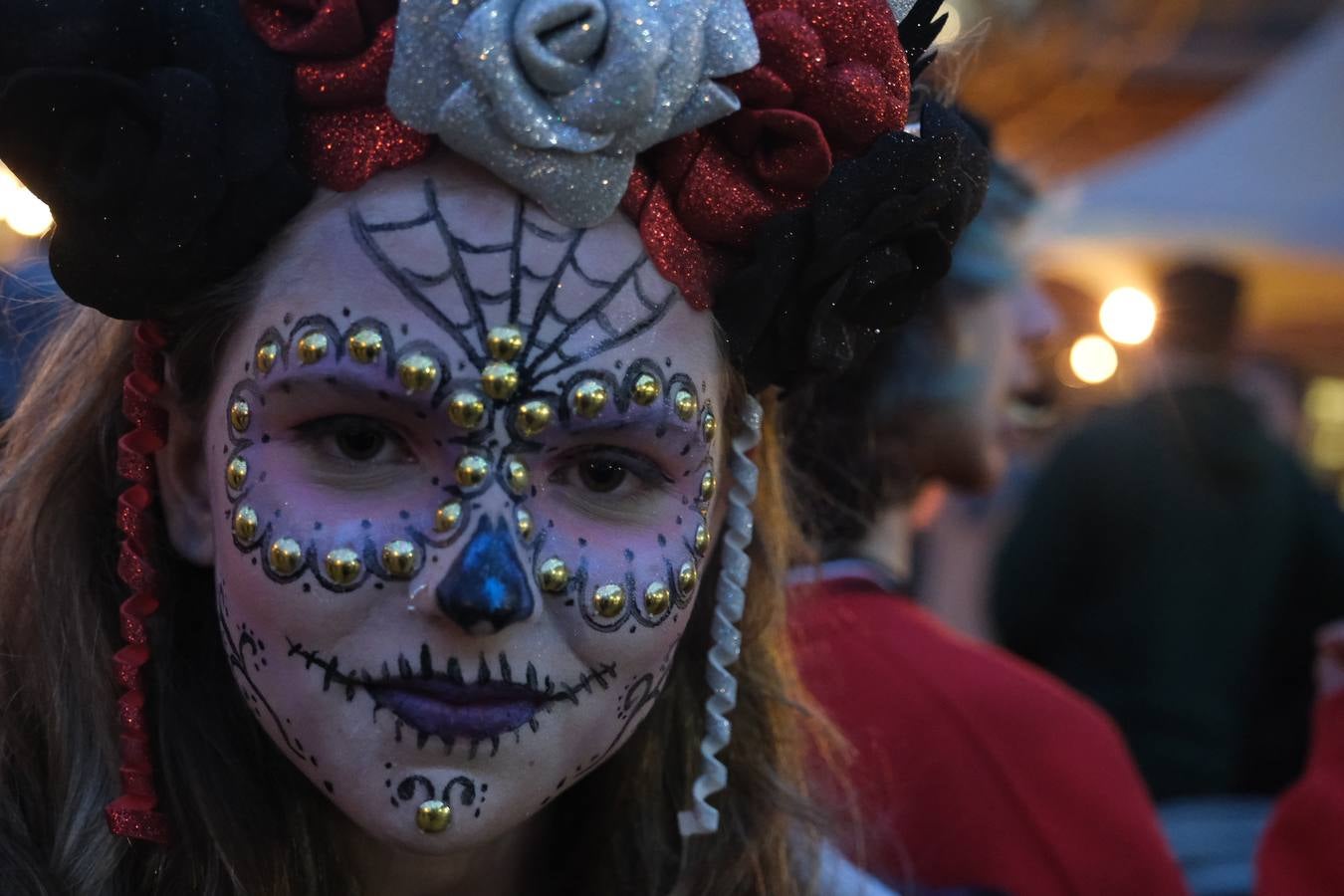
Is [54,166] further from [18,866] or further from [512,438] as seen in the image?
[18,866]

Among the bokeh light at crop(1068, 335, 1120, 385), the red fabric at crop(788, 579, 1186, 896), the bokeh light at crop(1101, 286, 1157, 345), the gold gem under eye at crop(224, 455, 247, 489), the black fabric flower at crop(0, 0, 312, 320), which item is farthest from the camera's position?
the bokeh light at crop(1068, 335, 1120, 385)

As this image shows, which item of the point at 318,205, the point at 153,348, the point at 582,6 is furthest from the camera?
the point at 153,348

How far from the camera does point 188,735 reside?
1607 millimetres

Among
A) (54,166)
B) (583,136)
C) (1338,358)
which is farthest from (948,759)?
(1338,358)

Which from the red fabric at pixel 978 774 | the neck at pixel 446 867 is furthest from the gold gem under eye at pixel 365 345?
the red fabric at pixel 978 774

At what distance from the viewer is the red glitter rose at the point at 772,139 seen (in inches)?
58.6

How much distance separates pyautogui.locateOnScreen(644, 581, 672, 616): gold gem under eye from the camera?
58.4 inches

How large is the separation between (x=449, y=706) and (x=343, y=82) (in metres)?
0.66

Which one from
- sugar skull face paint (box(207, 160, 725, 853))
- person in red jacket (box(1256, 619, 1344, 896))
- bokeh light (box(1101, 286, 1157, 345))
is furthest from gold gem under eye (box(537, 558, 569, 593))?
bokeh light (box(1101, 286, 1157, 345))

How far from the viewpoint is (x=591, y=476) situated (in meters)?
1.51

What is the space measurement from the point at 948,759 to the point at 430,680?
3.91ft

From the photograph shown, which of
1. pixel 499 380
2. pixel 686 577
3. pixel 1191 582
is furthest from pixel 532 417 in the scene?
pixel 1191 582

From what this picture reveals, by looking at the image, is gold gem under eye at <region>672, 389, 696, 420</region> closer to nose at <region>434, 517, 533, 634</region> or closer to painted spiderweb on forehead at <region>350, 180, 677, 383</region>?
painted spiderweb on forehead at <region>350, 180, 677, 383</region>

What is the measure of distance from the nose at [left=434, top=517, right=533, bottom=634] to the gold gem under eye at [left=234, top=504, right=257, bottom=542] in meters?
0.22
